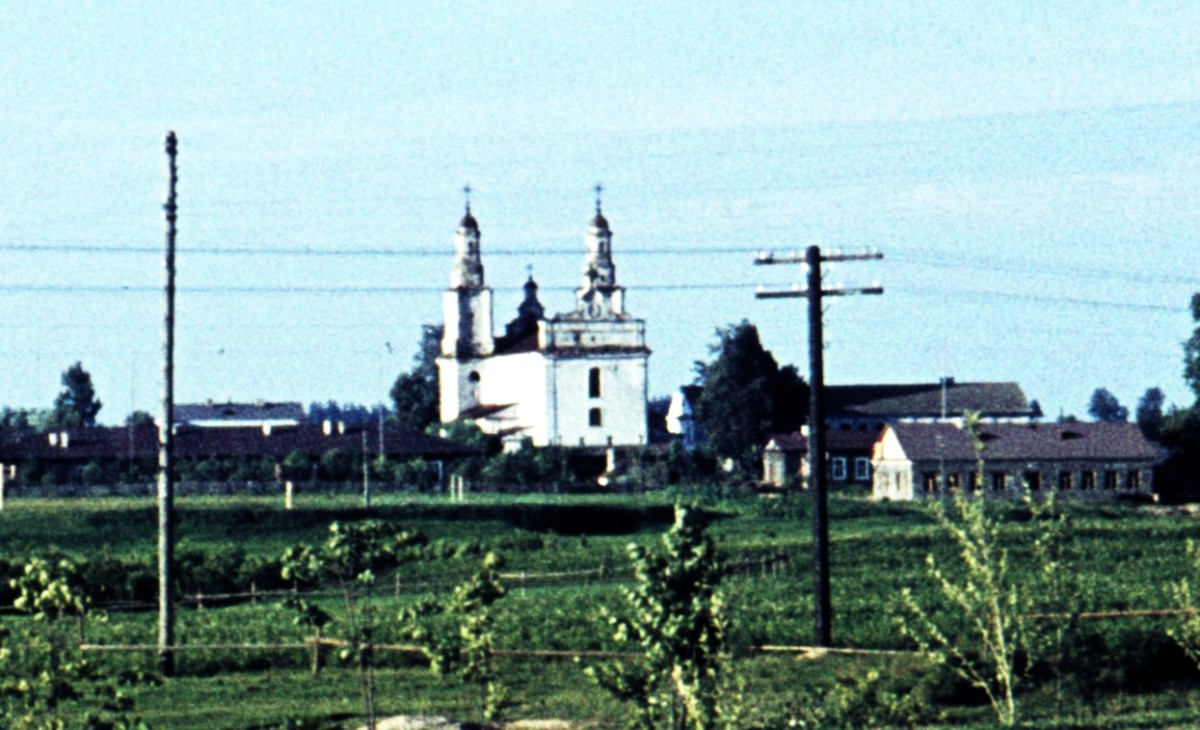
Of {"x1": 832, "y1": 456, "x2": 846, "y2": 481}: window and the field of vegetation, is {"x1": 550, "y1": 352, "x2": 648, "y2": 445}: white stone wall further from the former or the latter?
the field of vegetation

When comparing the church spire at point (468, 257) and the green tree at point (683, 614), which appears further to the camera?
the church spire at point (468, 257)

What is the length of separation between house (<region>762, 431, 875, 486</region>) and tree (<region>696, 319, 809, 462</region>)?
5.44 m

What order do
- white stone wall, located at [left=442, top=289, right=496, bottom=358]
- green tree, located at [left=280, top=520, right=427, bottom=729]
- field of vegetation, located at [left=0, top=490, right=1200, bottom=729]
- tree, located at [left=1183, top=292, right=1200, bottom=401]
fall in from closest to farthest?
green tree, located at [left=280, top=520, right=427, bottom=729]
field of vegetation, located at [left=0, top=490, right=1200, bottom=729]
tree, located at [left=1183, top=292, right=1200, bottom=401]
white stone wall, located at [left=442, top=289, right=496, bottom=358]

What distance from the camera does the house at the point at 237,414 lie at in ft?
513

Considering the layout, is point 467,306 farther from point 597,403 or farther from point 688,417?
point 688,417

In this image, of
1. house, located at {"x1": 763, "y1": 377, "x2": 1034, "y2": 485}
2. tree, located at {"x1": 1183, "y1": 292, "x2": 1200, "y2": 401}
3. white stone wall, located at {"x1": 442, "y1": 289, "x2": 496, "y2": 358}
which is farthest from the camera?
house, located at {"x1": 763, "y1": 377, "x2": 1034, "y2": 485}

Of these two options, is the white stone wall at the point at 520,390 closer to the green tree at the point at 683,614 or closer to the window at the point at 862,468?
the window at the point at 862,468

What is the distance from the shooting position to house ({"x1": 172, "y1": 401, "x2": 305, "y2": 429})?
513ft

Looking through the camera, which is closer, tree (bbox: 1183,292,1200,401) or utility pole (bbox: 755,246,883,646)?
utility pole (bbox: 755,246,883,646)

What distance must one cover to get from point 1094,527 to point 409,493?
33.5m

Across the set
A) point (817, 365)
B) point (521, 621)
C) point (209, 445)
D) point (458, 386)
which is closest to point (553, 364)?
point (458, 386)

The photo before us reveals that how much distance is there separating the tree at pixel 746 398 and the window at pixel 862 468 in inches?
281

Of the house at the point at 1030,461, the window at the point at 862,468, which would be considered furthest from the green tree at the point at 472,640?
the window at the point at 862,468

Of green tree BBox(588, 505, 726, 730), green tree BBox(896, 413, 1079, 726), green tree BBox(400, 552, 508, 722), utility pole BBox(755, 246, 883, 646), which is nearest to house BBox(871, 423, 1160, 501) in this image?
utility pole BBox(755, 246, 883, 646)
